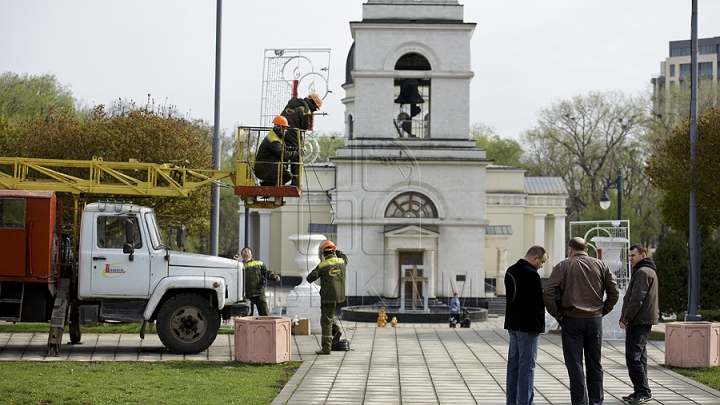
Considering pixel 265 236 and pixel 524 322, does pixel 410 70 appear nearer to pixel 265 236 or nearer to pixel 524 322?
pixel 265 236

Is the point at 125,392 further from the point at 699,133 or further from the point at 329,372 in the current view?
the point at 699,133

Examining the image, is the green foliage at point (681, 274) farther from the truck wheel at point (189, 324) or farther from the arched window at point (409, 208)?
the truck wheel at point (189, 324)

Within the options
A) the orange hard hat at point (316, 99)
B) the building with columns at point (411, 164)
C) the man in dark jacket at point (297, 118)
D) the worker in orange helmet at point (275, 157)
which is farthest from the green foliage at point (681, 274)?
the worker in orange helmet at point (275, 157)

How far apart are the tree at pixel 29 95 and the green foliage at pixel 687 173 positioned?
28.8 m

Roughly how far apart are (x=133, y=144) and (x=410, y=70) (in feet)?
51.4

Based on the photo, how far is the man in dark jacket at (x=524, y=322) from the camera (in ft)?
38.0

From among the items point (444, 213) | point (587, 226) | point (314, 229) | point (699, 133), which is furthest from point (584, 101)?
point (699, 133)

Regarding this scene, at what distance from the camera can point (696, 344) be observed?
1548 cm

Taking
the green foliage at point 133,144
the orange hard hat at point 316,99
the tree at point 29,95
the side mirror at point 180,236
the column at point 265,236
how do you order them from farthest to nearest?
1. the column at point 265,236
2. the tree at point 29,95
3. the green foliage at point 133,144
4. the orange hard hat at point 316,99
5. the side mirror at point 180,236

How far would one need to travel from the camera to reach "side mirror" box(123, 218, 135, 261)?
651 inches

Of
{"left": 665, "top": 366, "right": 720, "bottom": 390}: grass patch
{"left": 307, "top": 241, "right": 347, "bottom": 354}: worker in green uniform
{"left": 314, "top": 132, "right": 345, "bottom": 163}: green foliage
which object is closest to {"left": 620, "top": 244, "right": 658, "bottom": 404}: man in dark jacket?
{"left": 665, "top": 366, "right": 720, "bottom": 390}: grass patch

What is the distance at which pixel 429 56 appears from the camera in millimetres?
39750

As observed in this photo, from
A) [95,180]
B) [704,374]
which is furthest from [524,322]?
[95,180]

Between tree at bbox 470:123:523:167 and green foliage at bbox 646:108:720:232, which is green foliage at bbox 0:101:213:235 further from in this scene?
tree at bbox 470:123:523:167
